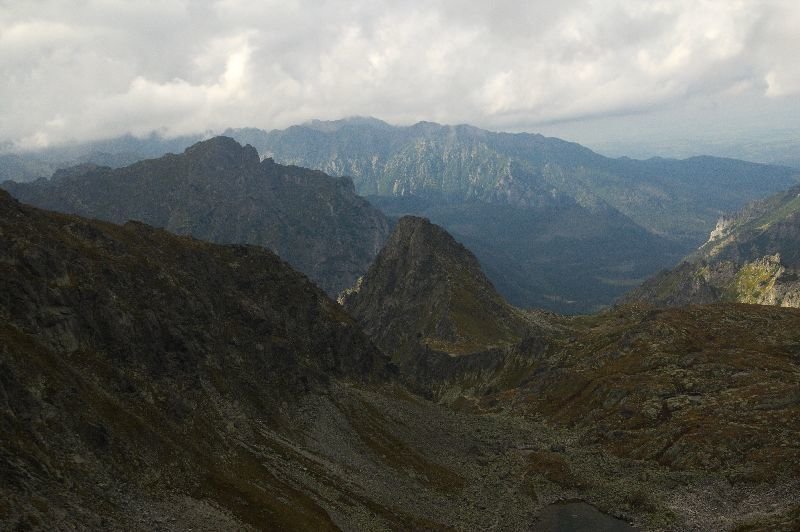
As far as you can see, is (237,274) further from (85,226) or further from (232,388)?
(232,388)

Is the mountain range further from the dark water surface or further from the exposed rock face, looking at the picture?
the dark water surface

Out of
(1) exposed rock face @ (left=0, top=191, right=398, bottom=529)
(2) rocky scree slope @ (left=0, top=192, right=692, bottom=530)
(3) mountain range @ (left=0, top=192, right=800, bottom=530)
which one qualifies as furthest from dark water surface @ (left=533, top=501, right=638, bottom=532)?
(1) exposed rock face @ (left=0, top=191, right=398, bottom=529)

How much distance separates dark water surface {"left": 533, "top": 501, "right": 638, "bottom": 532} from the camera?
127m

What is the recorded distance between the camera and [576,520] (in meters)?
132

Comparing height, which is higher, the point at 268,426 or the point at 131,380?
the point at 131,380

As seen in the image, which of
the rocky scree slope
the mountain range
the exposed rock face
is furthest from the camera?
the mountain range

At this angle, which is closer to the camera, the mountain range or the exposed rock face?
the exposed rock face

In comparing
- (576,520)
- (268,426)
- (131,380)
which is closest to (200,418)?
(131,380)

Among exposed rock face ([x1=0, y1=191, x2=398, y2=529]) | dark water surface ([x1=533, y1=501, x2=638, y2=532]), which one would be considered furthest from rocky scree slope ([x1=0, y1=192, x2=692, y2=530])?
dark water surface ([x1=533, y1=501, x2=638, y2=532])

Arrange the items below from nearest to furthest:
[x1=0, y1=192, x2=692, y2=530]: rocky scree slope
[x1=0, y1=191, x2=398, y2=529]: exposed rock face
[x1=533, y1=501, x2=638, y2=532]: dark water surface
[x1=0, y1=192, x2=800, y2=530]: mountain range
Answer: [x1=0, y1=191, x2=398, y2=529]: exposed rock face < [x1=0, y1=192, x2=692, y2=530]: rocky scree slope < [x1=0, y1=192, x2=800, y2=530]: mountain range < [x1=533, y1=501, x2=638, y2=532]: dark water surface

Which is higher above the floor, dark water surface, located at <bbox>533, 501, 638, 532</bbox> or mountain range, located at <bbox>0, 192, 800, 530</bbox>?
mountain range, located at <bbox>0, 192, 800, 530</bbox>

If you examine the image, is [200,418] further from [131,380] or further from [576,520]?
[576,520]

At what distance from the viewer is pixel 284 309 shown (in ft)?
640

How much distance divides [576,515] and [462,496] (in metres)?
24.5
